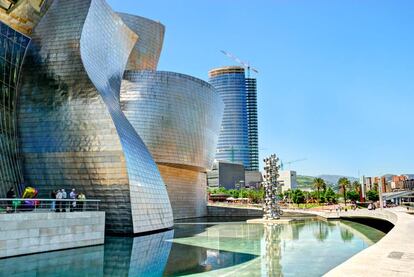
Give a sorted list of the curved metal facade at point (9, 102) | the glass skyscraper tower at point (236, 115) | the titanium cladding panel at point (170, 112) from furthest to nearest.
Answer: the glass skyscraper tower at point (236, 115) → the titanium cladding panel at point (170, 112) → the curved metal facade at point (9, 102)

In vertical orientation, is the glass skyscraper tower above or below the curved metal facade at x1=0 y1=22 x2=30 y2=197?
above

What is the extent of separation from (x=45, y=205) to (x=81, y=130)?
15.3ft

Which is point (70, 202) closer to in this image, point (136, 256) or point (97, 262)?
point (136, 256)

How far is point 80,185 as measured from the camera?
20469 millimetres

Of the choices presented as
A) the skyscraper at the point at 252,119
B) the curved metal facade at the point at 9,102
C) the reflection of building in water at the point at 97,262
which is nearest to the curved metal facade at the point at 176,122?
the curved metal facade at the point at 9,102

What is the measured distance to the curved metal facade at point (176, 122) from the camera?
37781 millimetres

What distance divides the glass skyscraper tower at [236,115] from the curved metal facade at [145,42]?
130907mm

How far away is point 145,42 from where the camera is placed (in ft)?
140

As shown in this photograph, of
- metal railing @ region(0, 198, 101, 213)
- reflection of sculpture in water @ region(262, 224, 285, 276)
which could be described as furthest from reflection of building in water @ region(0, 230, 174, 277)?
reflection of sculpture in water @ region(262, 224, 285, 276)

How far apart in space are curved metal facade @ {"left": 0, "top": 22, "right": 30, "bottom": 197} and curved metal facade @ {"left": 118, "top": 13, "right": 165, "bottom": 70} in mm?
18537

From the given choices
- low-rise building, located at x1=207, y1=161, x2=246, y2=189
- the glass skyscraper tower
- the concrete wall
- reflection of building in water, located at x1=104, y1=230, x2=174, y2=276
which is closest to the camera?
reflection of building in water, located at x1=104, y1=230, x2=174, y2=276

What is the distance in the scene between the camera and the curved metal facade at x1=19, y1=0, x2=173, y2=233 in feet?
66.7

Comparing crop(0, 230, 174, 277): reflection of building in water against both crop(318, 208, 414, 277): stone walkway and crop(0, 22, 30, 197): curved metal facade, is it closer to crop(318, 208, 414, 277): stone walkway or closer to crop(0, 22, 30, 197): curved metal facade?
crop(318, 208, 414, 277): stone walkway

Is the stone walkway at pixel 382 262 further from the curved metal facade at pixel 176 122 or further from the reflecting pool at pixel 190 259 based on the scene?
the curved metal facade at pixel 176 122
